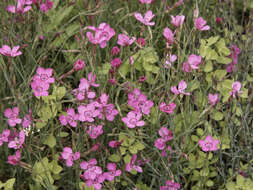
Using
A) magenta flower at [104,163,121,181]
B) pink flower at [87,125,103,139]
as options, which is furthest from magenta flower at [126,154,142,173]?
pink flower at [87,125,103,139]

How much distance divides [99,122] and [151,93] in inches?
11.2

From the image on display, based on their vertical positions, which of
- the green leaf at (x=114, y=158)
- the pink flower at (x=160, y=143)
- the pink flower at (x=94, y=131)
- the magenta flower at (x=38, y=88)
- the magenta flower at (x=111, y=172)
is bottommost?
the magenta flower at (x=111, y=172)

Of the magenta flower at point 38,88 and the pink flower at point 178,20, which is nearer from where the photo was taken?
the magenta flower at point 38,88

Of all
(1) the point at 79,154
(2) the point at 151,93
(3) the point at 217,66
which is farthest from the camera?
(3) the point at 217,66

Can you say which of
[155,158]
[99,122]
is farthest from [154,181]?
[99,122]

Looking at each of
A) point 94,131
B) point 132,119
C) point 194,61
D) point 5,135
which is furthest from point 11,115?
point 194,61

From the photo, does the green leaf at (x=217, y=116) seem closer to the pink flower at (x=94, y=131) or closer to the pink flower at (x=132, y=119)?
the pink flower at (x=132, y=119)

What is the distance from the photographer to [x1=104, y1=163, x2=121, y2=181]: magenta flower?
3.90 feet

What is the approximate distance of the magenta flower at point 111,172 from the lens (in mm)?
1188

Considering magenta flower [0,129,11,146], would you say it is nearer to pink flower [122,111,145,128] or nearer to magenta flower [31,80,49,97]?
magenta flower [31,80,49,97]

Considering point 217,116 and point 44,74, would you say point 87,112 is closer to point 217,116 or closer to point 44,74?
point 44,74

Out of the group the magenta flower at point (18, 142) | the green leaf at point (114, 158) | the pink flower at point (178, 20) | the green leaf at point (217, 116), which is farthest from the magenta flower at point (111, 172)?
the pink flower at point (178, 20)

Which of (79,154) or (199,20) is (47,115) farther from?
(199,20)

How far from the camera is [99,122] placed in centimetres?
127
